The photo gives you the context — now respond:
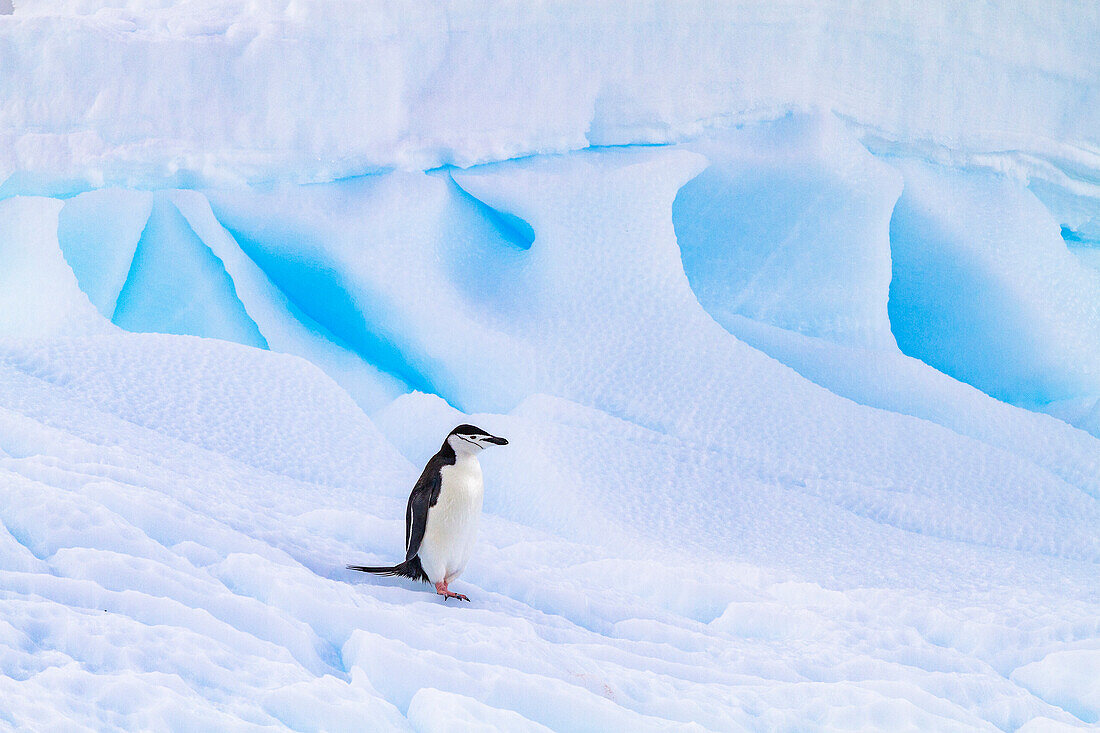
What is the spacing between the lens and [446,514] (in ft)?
4.34

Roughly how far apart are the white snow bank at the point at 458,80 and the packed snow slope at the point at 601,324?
0.03 feet

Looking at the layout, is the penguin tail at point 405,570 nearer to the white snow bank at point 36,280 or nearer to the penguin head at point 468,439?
the penguin head at point 468,439

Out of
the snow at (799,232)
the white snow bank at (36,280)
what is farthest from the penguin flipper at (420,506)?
the snow at (799,232)

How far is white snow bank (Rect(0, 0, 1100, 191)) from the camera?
2.45m

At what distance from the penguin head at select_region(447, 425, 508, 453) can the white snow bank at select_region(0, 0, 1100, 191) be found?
4.47 ft

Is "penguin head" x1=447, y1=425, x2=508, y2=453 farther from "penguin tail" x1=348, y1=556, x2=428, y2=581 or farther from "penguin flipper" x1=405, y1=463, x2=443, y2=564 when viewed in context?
"penguin tail" x1=348, y1=556, x2=428, y2=581

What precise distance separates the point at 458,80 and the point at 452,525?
1.61m

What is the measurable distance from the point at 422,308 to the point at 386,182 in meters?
0.38

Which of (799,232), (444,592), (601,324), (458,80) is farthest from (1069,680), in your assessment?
(458,80)

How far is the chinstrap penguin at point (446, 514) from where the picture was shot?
4.36ft

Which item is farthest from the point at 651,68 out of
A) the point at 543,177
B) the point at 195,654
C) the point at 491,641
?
the point at 195,654

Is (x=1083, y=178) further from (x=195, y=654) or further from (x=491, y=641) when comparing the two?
(x=195, y=654)

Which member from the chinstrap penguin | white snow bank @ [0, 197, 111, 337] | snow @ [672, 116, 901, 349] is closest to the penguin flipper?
the chinstrap penguin

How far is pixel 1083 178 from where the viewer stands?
3.04 metres
